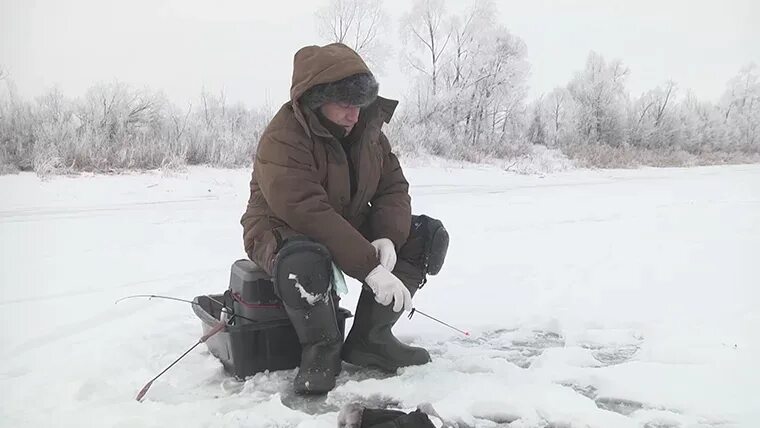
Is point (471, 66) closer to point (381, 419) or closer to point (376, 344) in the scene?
point (376, 344)

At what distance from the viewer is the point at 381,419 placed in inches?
45.6

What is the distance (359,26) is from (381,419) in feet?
34.2

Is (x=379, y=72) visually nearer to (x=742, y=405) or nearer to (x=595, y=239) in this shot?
(x=595, y=239)

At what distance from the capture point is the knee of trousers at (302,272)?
140 centimetres

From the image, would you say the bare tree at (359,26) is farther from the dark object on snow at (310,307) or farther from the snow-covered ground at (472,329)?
the dark object on snow at (310,307)

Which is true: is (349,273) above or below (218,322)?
above

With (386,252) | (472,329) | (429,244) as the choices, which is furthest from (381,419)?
(472,329)

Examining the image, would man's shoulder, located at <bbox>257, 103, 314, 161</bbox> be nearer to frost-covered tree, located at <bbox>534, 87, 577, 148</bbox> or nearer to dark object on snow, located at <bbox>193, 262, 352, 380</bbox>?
dark object on snow, located at <bbox>193, 262, 352, 380</bbox>

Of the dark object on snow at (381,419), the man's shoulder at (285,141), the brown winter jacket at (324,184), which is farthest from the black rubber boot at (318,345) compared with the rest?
the man's shoulder at (285,141)

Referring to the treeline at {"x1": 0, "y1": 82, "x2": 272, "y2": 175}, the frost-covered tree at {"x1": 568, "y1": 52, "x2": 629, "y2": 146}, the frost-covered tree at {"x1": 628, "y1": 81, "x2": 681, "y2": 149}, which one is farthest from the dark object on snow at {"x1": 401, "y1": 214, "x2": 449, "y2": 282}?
the frost-covered tree at {"x1": 628, "y1": 81, "x2": 681, "y2": 149}

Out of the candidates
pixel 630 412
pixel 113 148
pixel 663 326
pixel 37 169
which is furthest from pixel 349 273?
pixel 113 148

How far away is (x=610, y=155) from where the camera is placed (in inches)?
478

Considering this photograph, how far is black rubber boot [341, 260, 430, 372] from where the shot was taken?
5.22ft

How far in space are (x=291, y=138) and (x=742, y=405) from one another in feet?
3.87
